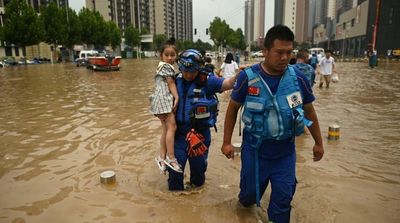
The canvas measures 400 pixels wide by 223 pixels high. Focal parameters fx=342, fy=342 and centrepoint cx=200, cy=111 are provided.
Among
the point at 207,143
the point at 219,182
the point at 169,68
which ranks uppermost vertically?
the point at 169,68

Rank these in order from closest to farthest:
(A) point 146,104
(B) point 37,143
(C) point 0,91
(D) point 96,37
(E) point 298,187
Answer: (E) point 298,187 < (B) point 37,143 < (A) point 146,104 < (C) point 0,91 < (D) point 96,37

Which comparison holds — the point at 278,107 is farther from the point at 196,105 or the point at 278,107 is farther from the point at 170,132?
the point at 170,132

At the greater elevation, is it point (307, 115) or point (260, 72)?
point (260, 72)

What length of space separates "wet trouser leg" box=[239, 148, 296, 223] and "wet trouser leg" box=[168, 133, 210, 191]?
2.86ft

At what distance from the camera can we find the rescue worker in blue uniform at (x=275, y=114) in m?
2.84

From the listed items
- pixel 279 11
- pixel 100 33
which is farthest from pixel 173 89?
pixel 279 11

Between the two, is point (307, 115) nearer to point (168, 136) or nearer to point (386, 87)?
point (168, 136)

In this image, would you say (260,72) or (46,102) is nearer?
(260,72)

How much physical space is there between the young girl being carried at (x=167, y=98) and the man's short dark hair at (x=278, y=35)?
1.39 metres

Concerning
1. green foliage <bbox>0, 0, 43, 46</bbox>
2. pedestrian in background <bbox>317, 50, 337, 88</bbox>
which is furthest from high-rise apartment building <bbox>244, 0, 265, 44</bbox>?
pedestrian in background <bbox>317, 50, 337, 88</bbox>

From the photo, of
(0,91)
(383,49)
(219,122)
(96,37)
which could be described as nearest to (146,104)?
(219,122)

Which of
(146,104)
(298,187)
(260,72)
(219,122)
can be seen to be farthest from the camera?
(146,104)

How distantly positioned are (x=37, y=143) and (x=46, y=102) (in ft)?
18.1

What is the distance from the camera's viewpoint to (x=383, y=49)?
65.3 m
